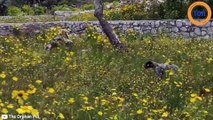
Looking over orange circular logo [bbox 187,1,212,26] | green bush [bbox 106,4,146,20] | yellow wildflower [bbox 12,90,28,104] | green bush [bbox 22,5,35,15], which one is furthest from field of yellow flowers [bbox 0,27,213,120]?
green bush [bbox 22,5,35,15]

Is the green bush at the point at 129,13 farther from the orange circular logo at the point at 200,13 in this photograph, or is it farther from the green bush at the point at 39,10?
the green bush at the point at 39,10

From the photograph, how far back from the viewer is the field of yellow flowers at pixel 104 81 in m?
6.96

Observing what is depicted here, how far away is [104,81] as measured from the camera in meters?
9.98

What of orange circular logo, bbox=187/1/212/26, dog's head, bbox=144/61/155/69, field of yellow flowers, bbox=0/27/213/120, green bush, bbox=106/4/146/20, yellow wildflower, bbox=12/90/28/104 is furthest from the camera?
green bush, bbox=106/4/146/20

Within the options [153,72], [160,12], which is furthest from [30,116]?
[160,12]

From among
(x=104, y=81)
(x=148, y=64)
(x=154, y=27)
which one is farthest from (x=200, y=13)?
(x=104, y=81)

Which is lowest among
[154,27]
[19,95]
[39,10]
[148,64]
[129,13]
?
[148,64]

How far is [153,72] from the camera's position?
10891 mm

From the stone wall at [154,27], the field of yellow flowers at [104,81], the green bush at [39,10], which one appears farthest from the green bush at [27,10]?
the field of yellow flowers at [104,81]

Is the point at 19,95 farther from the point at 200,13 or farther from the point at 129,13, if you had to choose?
the point at 129,13

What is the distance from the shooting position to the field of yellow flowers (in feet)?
22.9

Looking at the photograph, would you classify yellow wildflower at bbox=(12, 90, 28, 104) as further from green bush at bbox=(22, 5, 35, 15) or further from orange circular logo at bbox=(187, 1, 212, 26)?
green bush at bbox=(22, 5, 35, 15)

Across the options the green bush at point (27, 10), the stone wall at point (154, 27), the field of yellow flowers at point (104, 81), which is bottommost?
the field of yellow flowers at point (104, 81)

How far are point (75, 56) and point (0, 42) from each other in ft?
11.6
